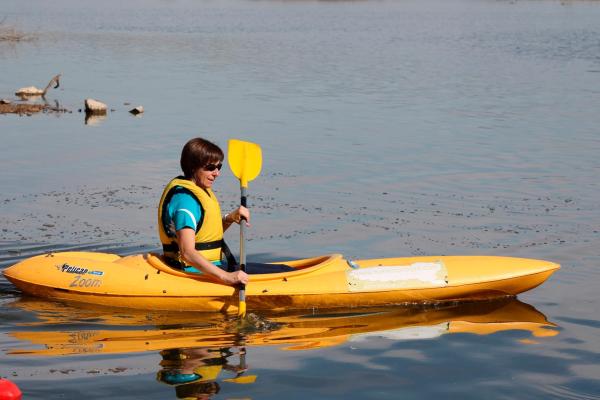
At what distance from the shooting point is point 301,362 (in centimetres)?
568

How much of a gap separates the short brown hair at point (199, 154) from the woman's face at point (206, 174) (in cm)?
2

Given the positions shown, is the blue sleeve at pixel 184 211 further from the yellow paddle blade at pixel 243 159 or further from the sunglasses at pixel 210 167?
the yellow paddle blade at pixel 243 159

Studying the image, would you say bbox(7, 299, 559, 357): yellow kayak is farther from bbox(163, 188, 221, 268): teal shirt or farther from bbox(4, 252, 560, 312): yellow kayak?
bbox(163, 188, 221, 268): teal shirt

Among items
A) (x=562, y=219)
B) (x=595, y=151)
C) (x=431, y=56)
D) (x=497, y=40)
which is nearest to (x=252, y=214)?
(x=562, y=219)

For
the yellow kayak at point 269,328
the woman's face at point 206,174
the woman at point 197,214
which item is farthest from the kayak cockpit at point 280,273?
the woman's face at point 206,174

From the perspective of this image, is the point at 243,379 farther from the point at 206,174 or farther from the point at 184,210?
the point at 206,174

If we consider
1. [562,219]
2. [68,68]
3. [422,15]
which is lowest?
[562,219]

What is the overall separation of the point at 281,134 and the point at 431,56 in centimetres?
1379

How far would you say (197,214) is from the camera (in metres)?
6.23

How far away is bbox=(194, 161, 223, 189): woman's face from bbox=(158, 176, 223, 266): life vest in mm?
35

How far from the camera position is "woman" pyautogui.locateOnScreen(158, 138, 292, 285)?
6.16m

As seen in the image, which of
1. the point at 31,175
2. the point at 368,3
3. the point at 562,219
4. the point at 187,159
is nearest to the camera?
the point at 187,159

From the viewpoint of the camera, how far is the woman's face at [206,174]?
20.3 feet

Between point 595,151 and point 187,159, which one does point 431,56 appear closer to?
point 595,151
